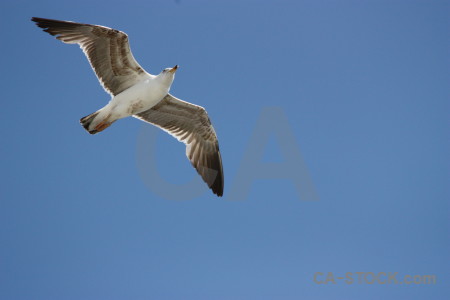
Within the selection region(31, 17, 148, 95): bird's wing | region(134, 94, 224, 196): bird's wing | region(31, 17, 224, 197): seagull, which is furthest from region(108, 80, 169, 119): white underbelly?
→ region(134, 94, 224, 196): bird's wing

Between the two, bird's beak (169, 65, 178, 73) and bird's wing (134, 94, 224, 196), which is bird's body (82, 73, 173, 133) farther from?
bird's wing (134, 94, 224, 196)

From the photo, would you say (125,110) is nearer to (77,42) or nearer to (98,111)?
(98,111)

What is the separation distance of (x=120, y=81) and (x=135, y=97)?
22.0 inches

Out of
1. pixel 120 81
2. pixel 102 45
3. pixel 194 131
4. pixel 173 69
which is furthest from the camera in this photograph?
pixel 194 131

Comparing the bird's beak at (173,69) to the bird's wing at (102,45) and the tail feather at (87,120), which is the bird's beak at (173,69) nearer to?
the bird's wing at (102,45)

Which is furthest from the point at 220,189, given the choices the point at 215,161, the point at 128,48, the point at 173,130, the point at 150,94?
the point at 128,48

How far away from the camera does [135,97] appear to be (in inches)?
397

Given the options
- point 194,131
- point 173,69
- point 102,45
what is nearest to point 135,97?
point 173,69

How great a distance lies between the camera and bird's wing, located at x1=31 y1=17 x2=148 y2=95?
9.72 metres

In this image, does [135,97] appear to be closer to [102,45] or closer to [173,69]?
[173,69]

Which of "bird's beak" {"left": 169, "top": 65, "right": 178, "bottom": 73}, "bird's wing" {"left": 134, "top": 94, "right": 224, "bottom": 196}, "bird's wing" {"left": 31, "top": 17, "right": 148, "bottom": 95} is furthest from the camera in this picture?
"bird's wing" {"left": 134, "top": 94, "right": 224, "bottom": 196}

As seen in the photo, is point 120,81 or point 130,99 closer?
point 130,99

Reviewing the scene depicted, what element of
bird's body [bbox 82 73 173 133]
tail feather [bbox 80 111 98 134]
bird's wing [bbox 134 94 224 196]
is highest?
bird's wing [bbox 134 94 224 196]

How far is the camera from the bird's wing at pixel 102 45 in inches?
383
